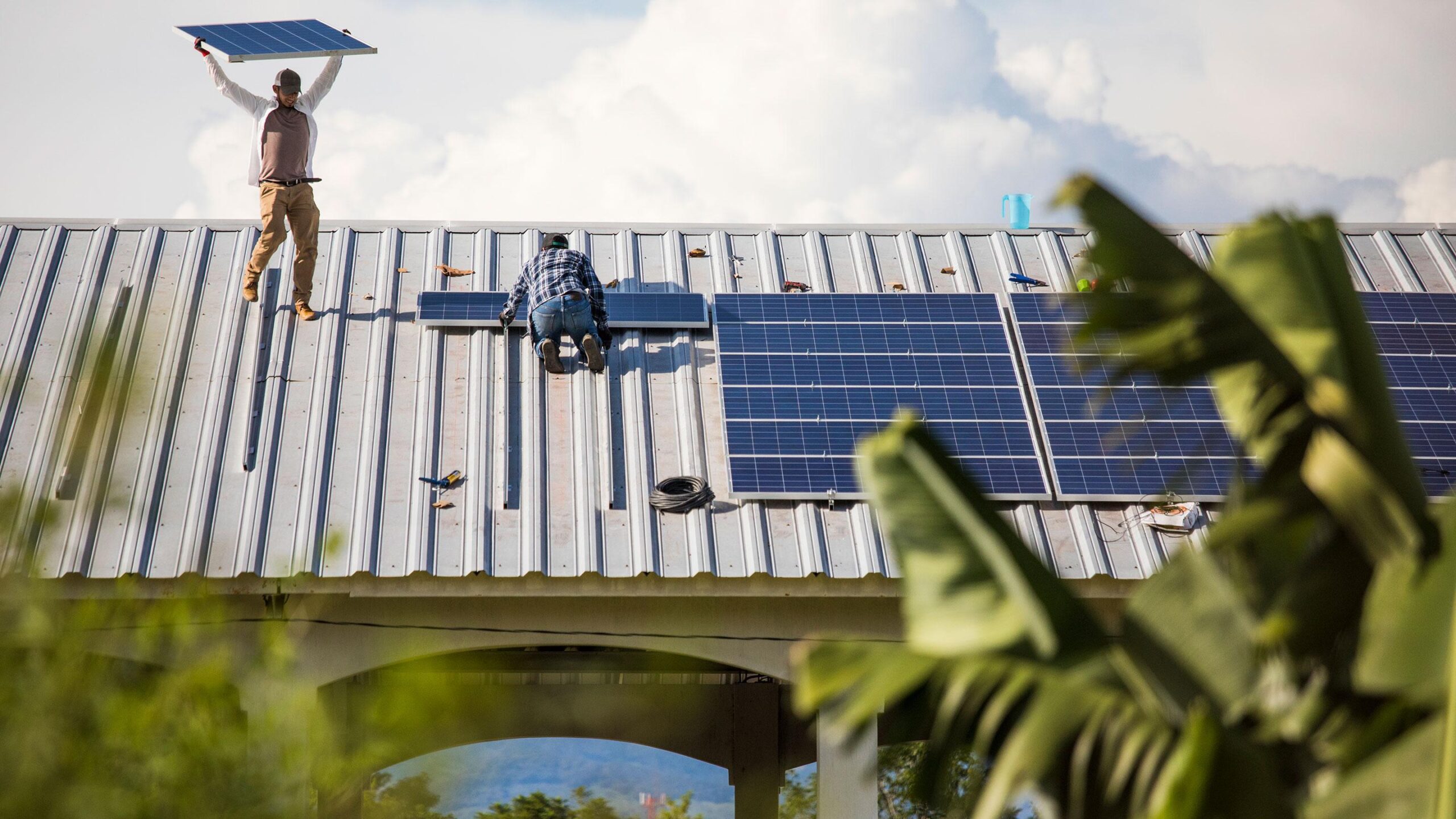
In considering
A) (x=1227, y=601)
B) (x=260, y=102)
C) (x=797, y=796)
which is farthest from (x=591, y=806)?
(x=260, y=102)

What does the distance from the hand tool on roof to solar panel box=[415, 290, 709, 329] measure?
7.55 feet

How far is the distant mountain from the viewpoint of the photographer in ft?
41.3

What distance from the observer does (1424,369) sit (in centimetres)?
1231

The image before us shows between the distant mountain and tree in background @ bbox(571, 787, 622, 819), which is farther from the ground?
the distant mountain

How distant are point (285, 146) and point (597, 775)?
7558mm

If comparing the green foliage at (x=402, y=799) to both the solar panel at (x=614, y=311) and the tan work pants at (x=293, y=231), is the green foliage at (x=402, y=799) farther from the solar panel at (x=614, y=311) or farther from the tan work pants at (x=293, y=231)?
the tan work pants at (x=293, y=231)

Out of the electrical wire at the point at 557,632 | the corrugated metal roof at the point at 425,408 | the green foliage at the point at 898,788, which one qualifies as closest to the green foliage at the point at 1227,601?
the corrugated metal roof at the point at 425,408

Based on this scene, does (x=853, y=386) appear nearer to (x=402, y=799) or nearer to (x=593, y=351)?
(x=593, y=351)

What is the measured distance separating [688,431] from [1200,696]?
755cm

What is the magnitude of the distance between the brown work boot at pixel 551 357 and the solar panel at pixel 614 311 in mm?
765

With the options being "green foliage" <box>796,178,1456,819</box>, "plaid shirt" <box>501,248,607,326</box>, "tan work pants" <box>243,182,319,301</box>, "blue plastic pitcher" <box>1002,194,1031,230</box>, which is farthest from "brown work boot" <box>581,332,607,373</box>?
"green foliage" <box>796,178,1456,819</box>

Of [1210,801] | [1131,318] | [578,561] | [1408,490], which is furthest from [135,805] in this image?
[578,561]

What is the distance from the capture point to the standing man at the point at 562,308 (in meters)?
12.1

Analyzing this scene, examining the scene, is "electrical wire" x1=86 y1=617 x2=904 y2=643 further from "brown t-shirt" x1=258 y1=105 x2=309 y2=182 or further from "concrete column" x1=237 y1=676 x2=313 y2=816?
"concrete column" x1=237 y1=676 x2=313 y2=816
